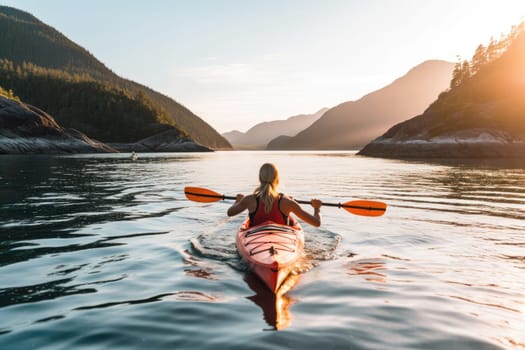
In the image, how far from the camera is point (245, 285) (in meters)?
6.01

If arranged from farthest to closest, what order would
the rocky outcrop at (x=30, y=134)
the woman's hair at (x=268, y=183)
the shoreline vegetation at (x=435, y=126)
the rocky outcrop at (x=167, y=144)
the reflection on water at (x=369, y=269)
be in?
the rocky outcrop at (x=167, y=144), the rocky outcrop at (x=30, y=134), the shoreline vegetation at (x=435, y=126), the woman's hair at (x=268, y=183), the reflection on water at (x=369, y=269)

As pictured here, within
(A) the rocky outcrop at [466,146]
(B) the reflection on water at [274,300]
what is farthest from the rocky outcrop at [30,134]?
(B) the reflection on water at [274,300]

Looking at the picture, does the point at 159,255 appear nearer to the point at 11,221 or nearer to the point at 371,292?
the point at 371,292

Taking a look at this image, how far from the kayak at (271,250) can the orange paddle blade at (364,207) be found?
6.44 ft

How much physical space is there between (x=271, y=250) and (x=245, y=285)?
0.67 m

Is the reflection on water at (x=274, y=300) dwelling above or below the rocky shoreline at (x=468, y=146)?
below

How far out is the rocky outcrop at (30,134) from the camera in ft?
201

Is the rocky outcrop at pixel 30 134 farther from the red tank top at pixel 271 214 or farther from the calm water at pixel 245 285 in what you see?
the red tank top at pixel 271 214

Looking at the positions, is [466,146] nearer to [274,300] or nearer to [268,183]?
[268,183]

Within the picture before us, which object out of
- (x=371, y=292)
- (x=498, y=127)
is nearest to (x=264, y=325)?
(x=371, y=292)

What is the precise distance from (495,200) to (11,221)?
16874mm

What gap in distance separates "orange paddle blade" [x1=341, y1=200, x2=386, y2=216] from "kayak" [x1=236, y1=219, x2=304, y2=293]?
1.96 meters

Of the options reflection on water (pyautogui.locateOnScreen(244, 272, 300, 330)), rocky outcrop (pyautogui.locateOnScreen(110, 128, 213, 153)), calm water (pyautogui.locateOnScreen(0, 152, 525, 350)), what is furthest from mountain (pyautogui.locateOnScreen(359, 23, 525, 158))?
reflection on water (pyautogui.locateOnScreen(244, 272, 300, 330))

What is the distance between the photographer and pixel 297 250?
6.65m
